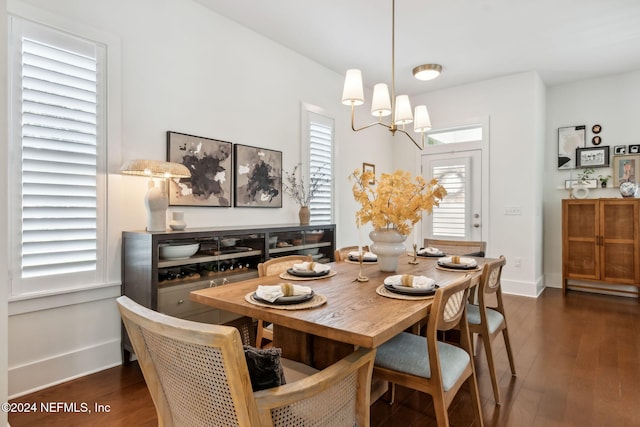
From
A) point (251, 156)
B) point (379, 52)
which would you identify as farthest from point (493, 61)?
point (251, 156)

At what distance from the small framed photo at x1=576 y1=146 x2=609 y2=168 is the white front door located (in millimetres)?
1382

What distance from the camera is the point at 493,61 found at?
452 cm

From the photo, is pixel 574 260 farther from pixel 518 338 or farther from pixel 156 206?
pixel 156 206

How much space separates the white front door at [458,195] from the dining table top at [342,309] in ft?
11.5

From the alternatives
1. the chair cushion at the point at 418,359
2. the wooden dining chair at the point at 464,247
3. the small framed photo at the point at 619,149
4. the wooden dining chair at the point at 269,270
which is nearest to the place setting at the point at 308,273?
the wooden dining chair at the point at 269,270

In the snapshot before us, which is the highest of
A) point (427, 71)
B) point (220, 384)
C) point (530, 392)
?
point (427, 71)

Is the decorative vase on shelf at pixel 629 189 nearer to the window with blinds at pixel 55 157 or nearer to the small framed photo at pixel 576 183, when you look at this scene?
the small framed photo at pixel 576 183

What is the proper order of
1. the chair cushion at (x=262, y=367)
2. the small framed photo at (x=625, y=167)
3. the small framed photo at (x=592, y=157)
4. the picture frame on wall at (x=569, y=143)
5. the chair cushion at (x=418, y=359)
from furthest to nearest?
the picture frame on wall at (x=569, y=143)
the small framed photo at (x=592, y=157)
the small framed photo at (x=625, y=167)
the chair cushion at (x=418, y=359)
the chair cushion at (x=262, y=367)

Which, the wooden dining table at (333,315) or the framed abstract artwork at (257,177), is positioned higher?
the framed abstract artwork at (257,177)

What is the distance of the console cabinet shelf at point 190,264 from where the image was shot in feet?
8.03

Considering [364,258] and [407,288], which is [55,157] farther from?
[407,288]

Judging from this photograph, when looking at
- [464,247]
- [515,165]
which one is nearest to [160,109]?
[464,247]

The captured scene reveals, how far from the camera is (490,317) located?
236 centimetres

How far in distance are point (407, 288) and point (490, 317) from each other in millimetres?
1012
